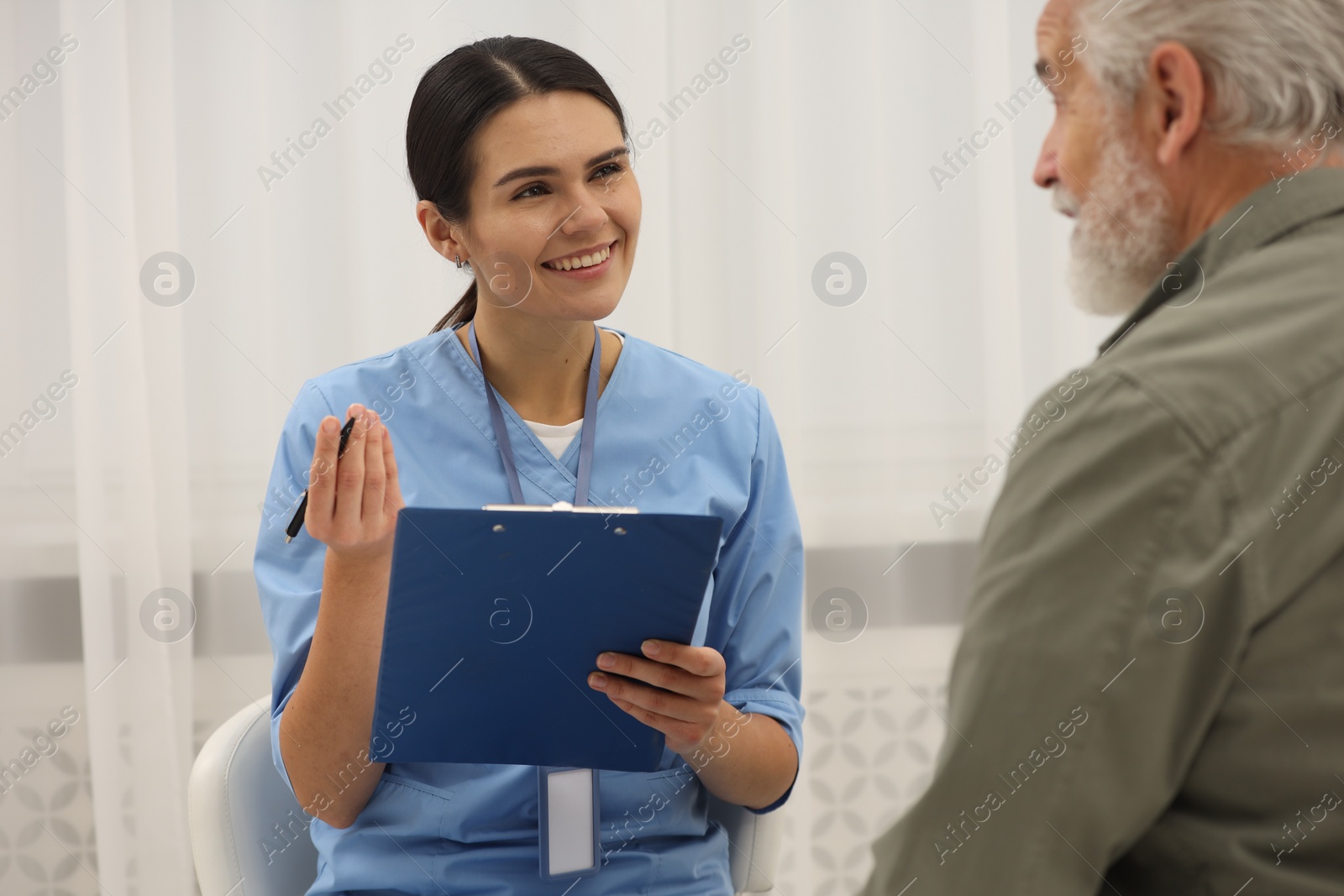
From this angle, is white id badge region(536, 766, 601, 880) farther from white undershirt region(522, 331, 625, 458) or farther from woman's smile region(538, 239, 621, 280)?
woman's smile region(538, 239, 621, 280)

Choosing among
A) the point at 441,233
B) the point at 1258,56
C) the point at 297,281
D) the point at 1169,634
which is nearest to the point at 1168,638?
the point at 1169,634

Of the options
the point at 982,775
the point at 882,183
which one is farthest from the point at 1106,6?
the point at 882,183

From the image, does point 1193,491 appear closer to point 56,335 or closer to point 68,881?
point 56,335

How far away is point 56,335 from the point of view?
2021mm

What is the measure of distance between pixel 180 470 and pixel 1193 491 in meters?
1.84

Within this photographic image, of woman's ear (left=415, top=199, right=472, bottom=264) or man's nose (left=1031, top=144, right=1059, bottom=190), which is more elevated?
man's nose (left=1031, top=144, right=1059, bottom=190)

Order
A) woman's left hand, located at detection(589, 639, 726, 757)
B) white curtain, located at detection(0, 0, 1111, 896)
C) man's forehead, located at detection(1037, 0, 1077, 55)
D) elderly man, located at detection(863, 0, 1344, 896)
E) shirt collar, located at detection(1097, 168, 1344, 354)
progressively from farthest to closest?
1. white curtain, located at detection(0, 0, 1111, 896)
2. woman's left hand, located at detection(589, 639, 726, 757)
3. man's forehead, located at detection(1037, 0, 1077, 55)
4. shirt collar, located at detection(1097, 168, 1344, 354)
5. elderly man, located at detection(863, 0, 1344, 896)

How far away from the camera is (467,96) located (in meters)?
1.36

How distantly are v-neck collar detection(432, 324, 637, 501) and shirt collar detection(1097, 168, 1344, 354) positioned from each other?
741 mm

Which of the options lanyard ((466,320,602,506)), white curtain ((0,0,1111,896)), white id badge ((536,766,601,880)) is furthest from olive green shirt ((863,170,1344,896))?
white curtain ((0,0,1111,896))

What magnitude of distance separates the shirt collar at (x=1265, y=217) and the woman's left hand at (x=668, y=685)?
49 centimetres

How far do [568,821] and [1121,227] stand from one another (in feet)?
2.72

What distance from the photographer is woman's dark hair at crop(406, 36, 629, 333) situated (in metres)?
1.35

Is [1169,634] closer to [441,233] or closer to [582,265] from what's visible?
[582,265]
